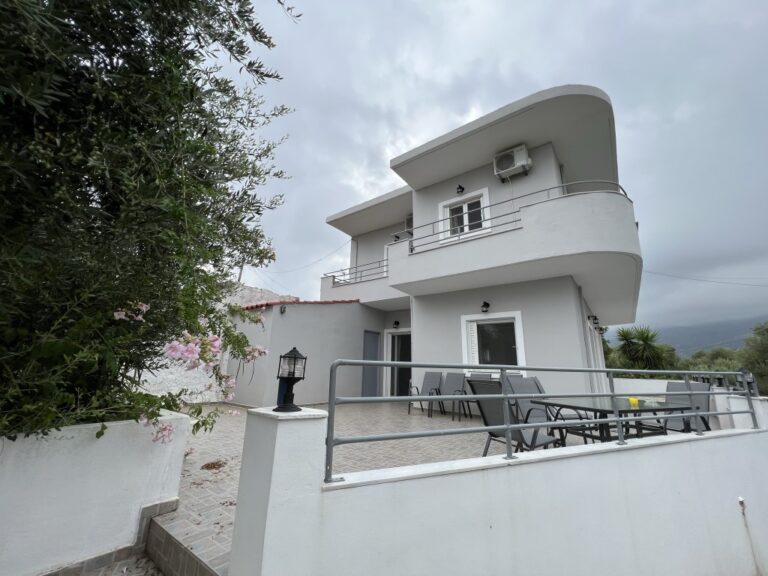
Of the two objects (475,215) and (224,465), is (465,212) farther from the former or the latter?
(224,465)

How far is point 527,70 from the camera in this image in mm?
10297

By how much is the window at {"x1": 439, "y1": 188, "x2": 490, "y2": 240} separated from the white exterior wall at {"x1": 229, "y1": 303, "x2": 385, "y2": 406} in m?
4.44

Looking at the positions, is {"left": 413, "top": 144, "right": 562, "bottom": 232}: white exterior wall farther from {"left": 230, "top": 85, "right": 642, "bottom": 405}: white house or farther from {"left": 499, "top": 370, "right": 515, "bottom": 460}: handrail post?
{"left": 499, "top": 370, "right": 515, "bottom": 460}: handrail post

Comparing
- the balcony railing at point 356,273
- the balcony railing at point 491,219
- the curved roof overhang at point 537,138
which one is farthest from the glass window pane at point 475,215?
the balcony railing at point 356,273

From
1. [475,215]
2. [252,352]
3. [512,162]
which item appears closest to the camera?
[252,352]

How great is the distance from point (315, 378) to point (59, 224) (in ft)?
28.1

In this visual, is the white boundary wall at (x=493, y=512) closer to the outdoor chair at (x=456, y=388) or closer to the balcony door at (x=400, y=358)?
the outdoor chair at (x=456, y=388)

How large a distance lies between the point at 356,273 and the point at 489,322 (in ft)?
20.9

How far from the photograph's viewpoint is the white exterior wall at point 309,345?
9.05 metres

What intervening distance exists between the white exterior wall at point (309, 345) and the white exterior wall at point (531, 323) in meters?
2.53

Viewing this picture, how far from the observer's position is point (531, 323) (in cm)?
780

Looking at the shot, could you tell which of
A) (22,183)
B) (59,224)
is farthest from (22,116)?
(59,224)

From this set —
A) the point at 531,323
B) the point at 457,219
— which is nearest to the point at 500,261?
the point at 531,323

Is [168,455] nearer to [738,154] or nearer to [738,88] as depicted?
[738,88]
